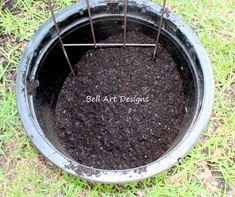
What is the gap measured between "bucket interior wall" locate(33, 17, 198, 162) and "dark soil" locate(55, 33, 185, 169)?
0.13 feet

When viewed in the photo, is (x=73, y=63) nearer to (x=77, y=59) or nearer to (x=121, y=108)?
(x=77, y=59)

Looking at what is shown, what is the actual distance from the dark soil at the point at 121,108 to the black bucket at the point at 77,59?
57mm

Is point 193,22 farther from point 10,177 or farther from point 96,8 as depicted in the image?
point 10,177

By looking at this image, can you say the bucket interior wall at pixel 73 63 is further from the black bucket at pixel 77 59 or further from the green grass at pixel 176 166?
the green grass at pixel 176 166

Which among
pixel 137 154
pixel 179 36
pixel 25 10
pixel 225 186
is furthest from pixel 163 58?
pixel 25 10

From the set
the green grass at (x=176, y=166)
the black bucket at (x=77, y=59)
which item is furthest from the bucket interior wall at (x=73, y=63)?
the green grass at (x=176, y=166)

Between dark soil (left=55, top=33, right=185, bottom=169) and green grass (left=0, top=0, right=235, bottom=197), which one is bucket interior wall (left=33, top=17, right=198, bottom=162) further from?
green grass (left=0, top=0, right=235, bottom=197)

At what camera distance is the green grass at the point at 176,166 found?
1.63 metres

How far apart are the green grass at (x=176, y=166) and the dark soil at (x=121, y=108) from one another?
0.39ft

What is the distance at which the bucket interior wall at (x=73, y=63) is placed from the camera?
1.58 metres

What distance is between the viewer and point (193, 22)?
6.47 ft

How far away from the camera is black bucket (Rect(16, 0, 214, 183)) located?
1391 mm

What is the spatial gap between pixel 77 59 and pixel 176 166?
0.67m

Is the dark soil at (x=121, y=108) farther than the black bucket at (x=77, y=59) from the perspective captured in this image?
Yes
